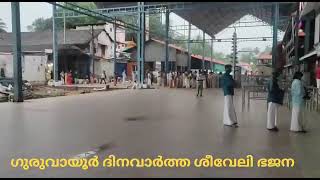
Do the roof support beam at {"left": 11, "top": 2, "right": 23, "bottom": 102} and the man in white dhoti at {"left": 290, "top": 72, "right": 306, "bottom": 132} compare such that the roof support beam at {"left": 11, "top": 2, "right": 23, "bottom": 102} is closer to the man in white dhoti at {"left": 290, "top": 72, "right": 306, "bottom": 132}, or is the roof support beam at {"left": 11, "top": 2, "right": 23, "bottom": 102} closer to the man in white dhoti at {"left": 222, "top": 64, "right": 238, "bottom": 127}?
the man in white dhoti at {"left": 222, "top": 64, "right": 238, "bottom": 127}

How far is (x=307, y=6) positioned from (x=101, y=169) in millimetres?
15877

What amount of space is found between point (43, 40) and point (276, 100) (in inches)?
1579

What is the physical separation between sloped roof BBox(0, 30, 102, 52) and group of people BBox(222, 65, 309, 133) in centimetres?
3126

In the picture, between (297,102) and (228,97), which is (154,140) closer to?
(228,97)

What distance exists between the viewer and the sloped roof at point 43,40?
42562 millimetres

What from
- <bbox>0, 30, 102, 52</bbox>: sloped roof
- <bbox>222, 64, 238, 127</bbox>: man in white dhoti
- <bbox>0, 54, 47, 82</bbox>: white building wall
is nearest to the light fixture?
<bbox>222, 64, 238, 127</bbox>: man in white dhoti

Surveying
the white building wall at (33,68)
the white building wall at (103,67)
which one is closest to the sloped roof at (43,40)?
the white building wall at (103,67)

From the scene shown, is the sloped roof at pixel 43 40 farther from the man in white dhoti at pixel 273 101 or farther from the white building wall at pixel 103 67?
the man in white dhoti at pixel 273 101

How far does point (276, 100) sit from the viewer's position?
384 inches

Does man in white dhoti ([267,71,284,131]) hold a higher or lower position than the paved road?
higher

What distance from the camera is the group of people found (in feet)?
30.6

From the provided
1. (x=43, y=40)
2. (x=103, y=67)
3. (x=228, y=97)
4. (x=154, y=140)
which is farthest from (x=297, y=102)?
(x=43, y=40)

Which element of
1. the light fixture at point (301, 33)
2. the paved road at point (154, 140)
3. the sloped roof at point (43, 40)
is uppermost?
the sloped roof at point (43, 40)

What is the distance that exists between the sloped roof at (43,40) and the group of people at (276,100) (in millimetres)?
31264
